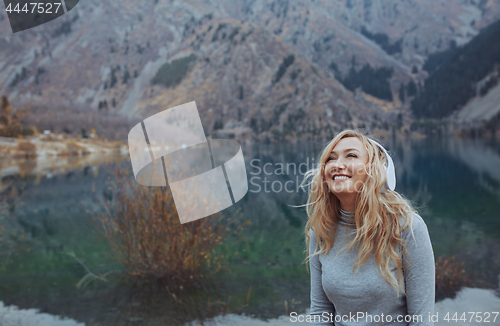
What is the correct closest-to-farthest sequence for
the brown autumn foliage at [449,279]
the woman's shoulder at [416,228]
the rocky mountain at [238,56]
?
1. the woman's shoulder at [416,228]
2. the brown autumn foliage at [449,279]
3. the rocky mountain at [238,56]

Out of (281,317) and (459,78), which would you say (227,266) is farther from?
(459,78)

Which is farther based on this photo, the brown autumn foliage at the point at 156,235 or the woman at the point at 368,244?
the brown autumn foliage at the point at 156,235

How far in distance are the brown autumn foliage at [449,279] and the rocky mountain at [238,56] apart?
60.9m

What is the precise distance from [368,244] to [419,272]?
0.19 m

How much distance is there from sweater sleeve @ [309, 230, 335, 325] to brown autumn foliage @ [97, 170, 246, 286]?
3.61 m

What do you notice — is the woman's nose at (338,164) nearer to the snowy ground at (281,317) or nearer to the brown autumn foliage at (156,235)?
the brown autumn foliage at (156,235)

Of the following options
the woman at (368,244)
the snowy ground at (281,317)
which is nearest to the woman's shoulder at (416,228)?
the woman at (368,244)

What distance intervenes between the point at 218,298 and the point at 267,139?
6602cm

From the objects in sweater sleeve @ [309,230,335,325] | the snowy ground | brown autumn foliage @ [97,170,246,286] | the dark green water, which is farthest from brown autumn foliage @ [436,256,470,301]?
sweater sleeve @ [309,230,335,325]

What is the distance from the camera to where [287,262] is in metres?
7.58

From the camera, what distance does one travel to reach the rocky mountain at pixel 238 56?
273 feet

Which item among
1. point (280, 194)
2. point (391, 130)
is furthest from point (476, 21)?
point (280, 194)

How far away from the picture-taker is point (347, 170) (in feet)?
4.81

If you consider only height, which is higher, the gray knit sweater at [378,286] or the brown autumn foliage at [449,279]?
the gray knit sweater at [378,286]
